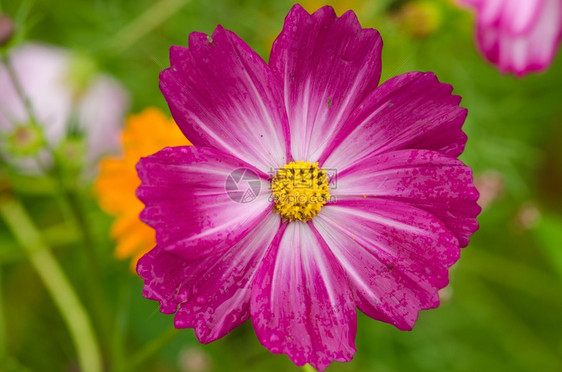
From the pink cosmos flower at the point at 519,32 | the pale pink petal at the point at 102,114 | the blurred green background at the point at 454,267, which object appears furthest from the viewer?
the blurred green background at the point at 454,267

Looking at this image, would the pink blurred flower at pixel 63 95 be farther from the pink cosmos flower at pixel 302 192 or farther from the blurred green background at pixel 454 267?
the pink cosmos flower at pixel 302 192

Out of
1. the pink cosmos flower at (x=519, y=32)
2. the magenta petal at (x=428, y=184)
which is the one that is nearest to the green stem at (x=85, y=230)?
the magenta petal at (x=428, y=184)

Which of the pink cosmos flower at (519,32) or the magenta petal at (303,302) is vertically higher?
the pink cosmos flower at (519,32)

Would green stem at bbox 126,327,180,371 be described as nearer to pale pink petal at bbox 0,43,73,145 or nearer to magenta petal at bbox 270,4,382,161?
magenta petal at bbox 270,4,382,161

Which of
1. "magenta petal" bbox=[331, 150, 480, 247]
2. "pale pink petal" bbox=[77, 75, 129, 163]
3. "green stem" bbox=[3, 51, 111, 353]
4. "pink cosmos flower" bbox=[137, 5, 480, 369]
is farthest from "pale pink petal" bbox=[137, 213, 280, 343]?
"pale pink petal" bbox=[77, 75, 129, 163]

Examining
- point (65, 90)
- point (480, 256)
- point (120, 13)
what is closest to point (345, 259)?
point (65, 90)

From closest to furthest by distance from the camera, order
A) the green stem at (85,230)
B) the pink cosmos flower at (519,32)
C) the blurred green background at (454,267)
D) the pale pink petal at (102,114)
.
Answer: the green stem at (85,230), the pink cosmos flower at (519,32), the pale pink petal at (102,114), the blurred green background at (454,267)

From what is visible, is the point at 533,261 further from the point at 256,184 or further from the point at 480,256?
the point at 256,184

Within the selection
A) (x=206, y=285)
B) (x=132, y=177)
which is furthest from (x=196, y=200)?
(x=132, y=177)
